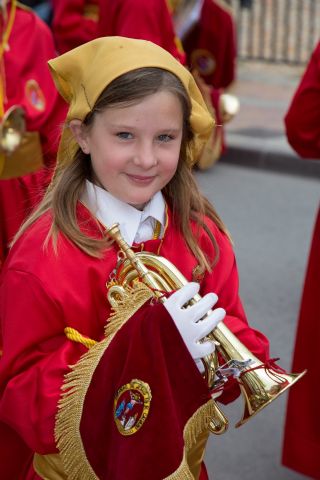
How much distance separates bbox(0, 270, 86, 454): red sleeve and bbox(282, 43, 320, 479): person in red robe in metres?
1.66

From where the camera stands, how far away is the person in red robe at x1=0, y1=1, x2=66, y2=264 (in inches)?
157

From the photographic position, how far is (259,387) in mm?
2145

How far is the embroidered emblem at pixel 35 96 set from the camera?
411cm

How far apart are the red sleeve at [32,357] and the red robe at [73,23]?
201 inches

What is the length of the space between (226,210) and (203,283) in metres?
5.06

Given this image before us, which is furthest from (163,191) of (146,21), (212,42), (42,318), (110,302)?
(212,42)

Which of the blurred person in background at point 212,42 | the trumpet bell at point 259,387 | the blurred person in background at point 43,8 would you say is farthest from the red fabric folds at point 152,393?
the blurred person in background at point 43,8

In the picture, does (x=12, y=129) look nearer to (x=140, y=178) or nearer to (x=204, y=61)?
(x=140, y=178)

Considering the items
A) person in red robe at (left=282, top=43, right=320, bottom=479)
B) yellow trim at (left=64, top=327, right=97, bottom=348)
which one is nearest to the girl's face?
yellow trim at (left=64, top=327, right=97, bottom=348)

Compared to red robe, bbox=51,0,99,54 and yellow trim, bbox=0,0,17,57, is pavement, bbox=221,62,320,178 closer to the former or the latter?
red robe, bbox=51,0,99,54

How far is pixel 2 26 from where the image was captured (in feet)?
13.5

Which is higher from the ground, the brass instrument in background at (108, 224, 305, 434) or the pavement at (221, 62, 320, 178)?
the brass instrument in background at (108, 224, 305, 434)

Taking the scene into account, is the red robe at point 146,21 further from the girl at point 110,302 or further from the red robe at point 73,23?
the girl at point 110,302

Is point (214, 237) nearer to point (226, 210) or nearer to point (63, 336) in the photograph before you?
point (63, 336)
